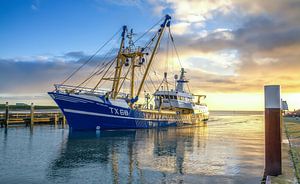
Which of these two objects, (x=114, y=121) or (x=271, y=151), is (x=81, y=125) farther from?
(x=271, y=151)

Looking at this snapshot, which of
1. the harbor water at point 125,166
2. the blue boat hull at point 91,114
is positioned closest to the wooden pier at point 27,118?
the blue boat hull at point 91,114

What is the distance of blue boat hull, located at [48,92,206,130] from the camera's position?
122 ft

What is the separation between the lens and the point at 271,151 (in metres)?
11.6

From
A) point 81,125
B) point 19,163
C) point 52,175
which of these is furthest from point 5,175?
point 81,125

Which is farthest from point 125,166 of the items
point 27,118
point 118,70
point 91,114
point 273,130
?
point 27,118

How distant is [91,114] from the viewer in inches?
1499

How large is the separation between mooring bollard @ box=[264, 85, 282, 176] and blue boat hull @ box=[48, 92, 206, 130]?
28.2m

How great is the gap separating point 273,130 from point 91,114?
95.0 feet

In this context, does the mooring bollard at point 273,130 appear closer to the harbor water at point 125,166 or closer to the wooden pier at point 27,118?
the harbor water at point 125,166

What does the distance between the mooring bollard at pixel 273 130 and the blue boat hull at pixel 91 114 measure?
28.2 metres

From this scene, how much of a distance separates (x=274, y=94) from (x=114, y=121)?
30.0m

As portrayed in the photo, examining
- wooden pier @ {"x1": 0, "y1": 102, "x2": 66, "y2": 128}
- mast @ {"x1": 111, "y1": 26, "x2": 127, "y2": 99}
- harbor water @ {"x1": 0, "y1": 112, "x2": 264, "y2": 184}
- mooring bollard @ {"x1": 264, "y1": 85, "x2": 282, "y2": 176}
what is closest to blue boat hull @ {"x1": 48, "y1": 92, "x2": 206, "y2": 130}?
mast @ {"x1": 111, "y1": 26, "x2": 127, "y2": 99}

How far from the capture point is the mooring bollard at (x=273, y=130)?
11.5 m

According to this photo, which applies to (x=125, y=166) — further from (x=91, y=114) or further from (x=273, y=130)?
(x=91, y=114)
